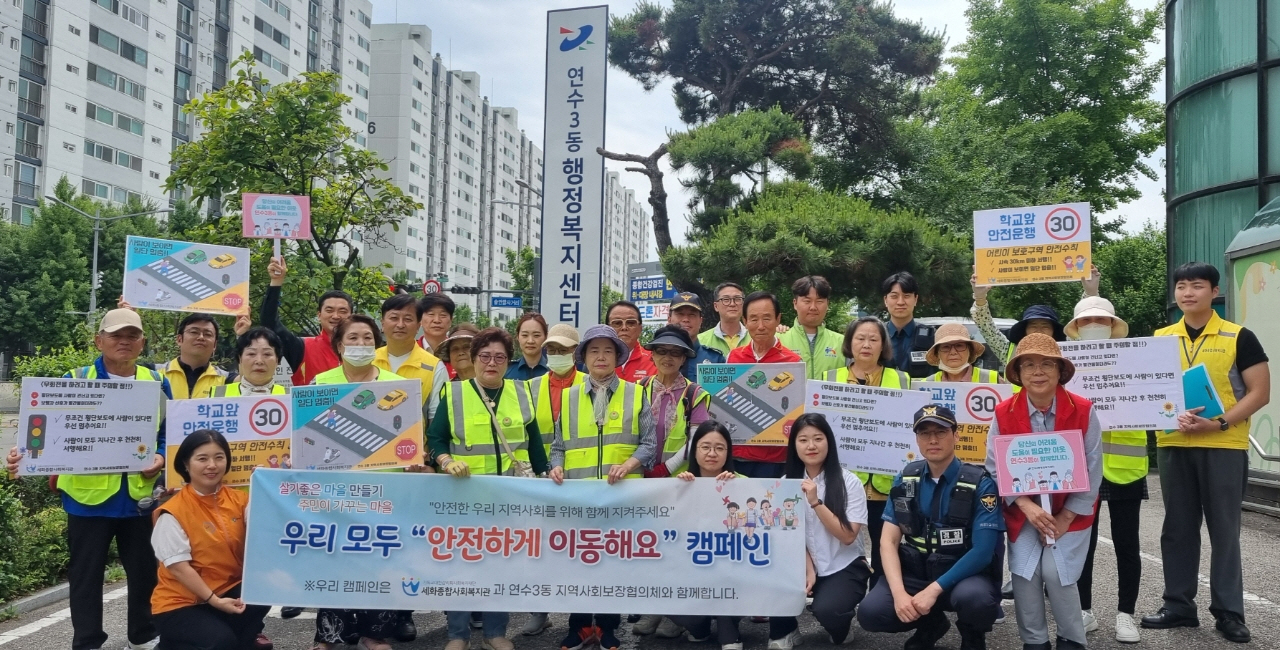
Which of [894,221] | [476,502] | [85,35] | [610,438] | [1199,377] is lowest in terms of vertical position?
[476,502]

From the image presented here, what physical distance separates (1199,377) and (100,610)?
253 inches

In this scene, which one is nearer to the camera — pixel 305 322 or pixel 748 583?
pixel 748 583

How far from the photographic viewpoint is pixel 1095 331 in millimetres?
6090

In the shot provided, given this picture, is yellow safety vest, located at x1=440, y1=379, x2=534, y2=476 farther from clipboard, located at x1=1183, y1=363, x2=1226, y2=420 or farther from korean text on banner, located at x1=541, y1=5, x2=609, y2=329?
korean text on banner, located at x1=541, y1=5, x2=609, y2=329

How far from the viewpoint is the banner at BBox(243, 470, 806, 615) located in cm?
536

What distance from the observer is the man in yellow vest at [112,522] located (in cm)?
538

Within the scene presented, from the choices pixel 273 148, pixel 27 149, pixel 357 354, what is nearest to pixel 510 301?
pixel 273 148

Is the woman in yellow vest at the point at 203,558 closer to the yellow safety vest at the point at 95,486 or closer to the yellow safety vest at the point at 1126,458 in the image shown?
the yellow safety vest at the point at 95,486

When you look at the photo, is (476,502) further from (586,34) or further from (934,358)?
(586,34)

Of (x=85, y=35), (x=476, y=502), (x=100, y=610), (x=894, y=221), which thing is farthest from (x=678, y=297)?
(x=85, y=35)

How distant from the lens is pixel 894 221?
19.6m

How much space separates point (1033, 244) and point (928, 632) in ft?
9.76

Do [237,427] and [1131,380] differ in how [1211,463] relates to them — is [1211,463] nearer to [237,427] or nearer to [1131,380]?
[1131,380]

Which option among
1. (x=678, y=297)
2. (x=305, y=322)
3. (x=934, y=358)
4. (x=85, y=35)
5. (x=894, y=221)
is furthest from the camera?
(x=85, y=35)
